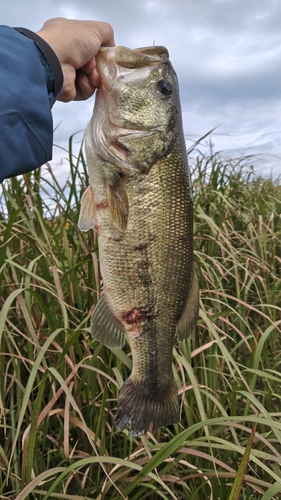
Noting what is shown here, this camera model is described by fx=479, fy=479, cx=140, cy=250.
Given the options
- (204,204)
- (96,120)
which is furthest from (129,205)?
(204,204)

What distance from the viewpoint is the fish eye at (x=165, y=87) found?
1.81 meters

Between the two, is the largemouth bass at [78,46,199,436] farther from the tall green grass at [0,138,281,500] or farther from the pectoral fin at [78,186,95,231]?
the tall green grass at [0,138,281,500]

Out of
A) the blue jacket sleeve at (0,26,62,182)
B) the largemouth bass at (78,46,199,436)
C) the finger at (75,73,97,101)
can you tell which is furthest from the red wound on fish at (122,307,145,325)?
the finger at (75,73,97,101)

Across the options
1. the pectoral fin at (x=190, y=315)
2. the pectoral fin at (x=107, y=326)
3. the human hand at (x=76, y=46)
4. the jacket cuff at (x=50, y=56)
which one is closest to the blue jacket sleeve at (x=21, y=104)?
the jacket cuff at (x=50, y=56)

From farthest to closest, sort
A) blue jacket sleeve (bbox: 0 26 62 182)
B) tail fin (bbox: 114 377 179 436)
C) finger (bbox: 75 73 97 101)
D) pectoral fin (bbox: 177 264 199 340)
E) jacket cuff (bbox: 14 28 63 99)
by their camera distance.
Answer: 1. finger (bbox: 75 73 97 101)
2. pectoral fin (bbox: 177 264 199 340)
3. tail fin (bbox: 114 377 179 436)
4. jacket cuff (bbox: 14 28 63 99)
5. blue jacket sleeve (bbox: 0 26 62 182)

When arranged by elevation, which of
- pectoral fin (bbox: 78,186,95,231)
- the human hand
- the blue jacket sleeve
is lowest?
pectoral fin (bbox: 78,186,95,231)

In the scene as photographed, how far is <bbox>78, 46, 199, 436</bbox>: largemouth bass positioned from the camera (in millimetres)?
1633

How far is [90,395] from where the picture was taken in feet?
7.36

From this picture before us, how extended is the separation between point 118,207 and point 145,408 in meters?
0.70

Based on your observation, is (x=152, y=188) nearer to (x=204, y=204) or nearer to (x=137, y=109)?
(x=137, y=109)

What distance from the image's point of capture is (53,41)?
5.47ft

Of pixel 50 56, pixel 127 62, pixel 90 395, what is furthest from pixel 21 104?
pixel 90 395

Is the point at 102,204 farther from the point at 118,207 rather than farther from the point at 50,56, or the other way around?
the point at 50,56

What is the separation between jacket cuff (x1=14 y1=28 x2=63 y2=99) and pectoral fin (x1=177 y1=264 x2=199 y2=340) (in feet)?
2.68
